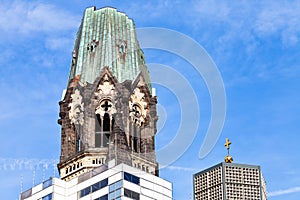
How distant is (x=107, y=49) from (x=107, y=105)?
41.0 feet

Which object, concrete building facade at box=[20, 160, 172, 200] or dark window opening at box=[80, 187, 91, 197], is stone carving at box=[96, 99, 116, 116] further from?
dark window opening at box=[80, 187, 91, 197]

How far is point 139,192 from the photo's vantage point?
166750 mm

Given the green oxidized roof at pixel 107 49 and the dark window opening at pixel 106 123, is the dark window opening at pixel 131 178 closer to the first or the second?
the dark window opening at pixel 106 123

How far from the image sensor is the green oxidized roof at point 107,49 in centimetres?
18900

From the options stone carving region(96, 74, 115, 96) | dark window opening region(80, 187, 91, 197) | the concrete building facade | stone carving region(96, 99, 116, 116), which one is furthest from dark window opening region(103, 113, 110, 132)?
dark window opening region(80, 187, 91, 197)

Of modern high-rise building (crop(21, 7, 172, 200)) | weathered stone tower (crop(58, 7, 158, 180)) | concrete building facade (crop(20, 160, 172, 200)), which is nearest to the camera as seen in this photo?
concrete building facade (crop(20, 160, 172, 200))

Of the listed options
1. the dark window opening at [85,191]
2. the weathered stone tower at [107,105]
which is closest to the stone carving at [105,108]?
the weathered stone tower at [107,105]

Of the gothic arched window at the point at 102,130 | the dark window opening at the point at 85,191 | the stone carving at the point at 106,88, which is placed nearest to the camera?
the dark window opening at the point at 85,191

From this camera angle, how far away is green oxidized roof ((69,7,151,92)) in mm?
189000

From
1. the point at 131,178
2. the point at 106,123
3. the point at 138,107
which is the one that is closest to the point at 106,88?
the point at 106,123

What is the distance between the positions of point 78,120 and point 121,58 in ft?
50.9

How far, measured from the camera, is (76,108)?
611 ft

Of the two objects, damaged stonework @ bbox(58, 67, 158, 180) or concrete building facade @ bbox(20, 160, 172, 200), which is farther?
damaged stonework @ bbox(58, 67, 158, 180)

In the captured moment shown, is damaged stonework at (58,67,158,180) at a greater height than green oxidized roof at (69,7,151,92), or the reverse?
green oxidized roof at (69,7,151,92)
